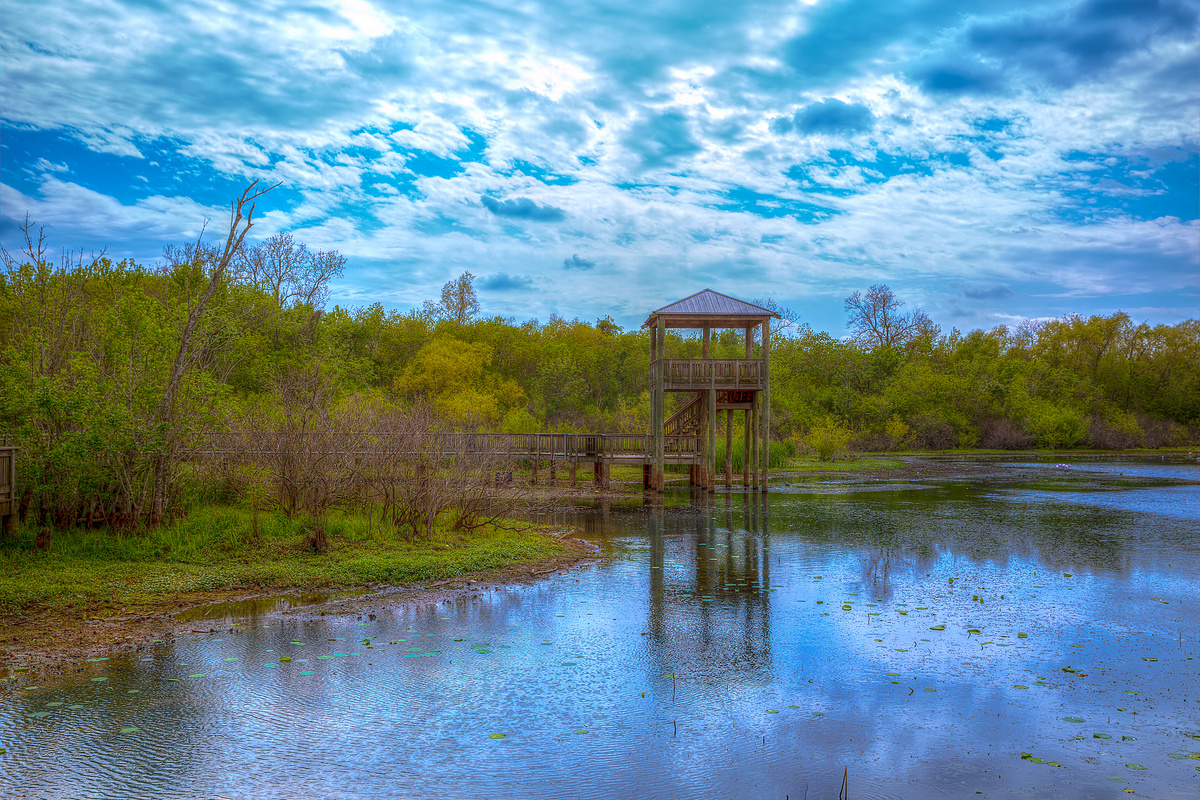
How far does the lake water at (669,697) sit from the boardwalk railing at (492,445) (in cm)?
471

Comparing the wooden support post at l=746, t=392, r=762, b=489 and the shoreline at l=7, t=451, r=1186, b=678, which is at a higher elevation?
the wooden support post at l=746, t=392, r=762, b=489

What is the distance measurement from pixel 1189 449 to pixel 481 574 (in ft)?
241

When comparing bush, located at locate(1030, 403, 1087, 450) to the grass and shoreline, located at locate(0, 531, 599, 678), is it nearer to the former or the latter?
the grass

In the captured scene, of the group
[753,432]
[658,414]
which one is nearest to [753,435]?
[753,432]

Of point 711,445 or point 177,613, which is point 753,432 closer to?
point 711,445

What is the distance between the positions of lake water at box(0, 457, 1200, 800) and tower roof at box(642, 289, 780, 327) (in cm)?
1430

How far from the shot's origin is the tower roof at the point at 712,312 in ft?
88.2

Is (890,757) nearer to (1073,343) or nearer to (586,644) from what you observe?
(586,644)

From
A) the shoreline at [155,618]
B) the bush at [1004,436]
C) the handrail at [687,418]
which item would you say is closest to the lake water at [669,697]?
the shoreline at [155,618]

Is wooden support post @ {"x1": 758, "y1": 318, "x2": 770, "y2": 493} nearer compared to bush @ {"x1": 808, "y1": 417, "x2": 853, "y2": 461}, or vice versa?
wooden support post @ {"x1": 758, "y1": 318, "x2": 770, "y2": 493}

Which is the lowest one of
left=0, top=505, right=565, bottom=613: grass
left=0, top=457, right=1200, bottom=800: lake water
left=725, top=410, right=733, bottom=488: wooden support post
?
left=0, top=457, right=1200, bottom=800: lake water

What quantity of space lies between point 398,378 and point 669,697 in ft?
131

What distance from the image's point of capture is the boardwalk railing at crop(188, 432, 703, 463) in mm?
15430

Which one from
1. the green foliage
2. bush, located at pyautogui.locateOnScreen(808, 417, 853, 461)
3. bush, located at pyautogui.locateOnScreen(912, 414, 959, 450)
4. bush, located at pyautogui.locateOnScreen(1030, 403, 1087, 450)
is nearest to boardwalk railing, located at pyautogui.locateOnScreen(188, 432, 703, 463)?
the green foliage
